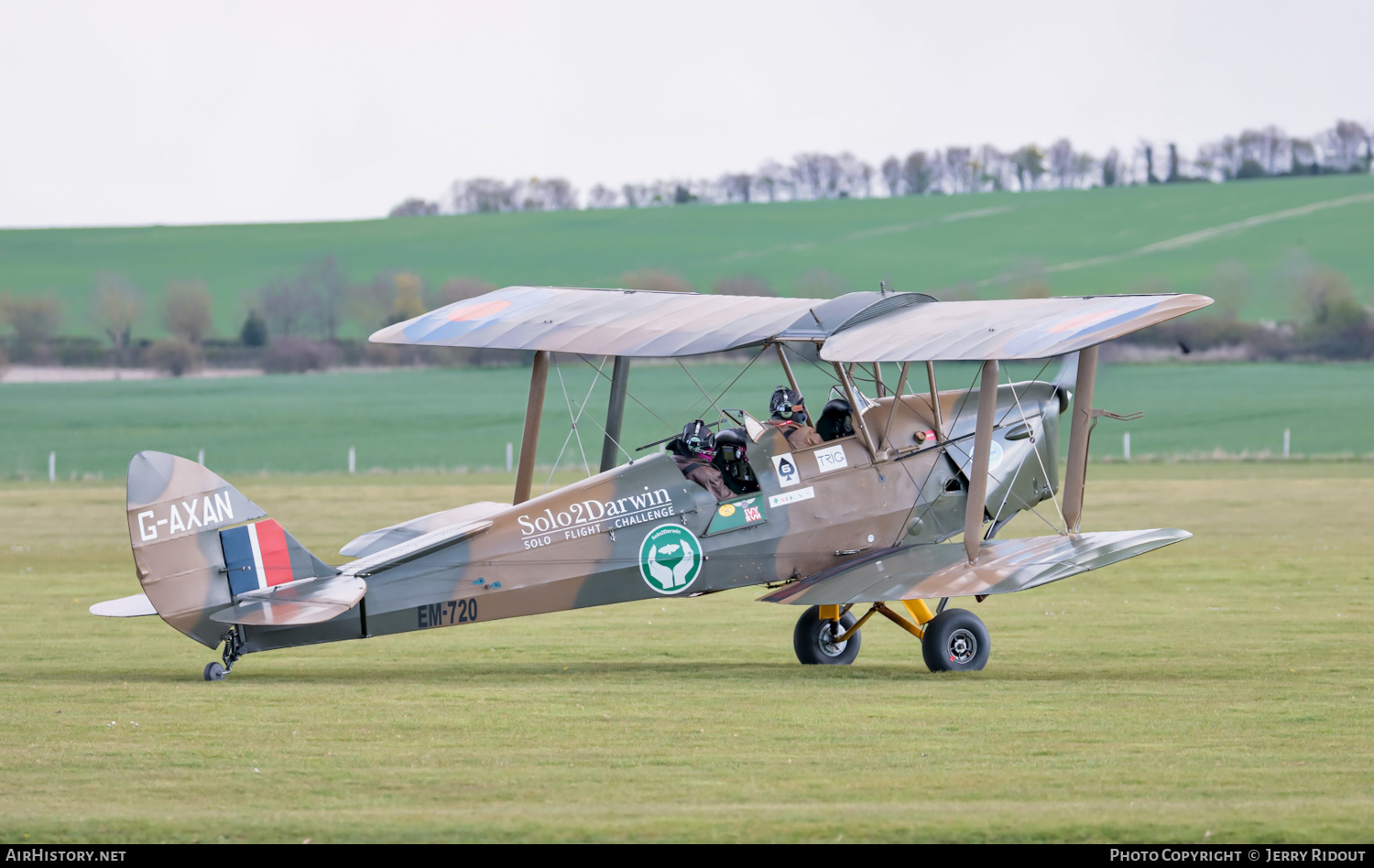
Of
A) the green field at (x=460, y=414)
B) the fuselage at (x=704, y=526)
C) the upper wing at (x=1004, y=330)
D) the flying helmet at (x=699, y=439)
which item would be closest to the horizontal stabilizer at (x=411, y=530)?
the fuselage at (x=704, y=526)

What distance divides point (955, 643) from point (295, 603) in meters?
5.17

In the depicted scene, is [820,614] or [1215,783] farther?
[820,614]

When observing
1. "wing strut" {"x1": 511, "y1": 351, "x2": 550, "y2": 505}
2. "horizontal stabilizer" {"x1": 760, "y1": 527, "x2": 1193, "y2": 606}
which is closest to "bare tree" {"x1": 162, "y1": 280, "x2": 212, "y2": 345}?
"wing strut" {"x1": 511, "y1": 351, "x2": 550, "y2": 505}

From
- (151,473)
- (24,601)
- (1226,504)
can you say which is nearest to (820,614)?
(151,473)

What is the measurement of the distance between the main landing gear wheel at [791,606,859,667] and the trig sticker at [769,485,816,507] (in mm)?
1205

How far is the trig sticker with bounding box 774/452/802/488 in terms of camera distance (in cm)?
1376

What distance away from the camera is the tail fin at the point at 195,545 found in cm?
1210

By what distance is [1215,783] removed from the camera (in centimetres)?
903

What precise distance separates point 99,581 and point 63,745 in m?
12.5

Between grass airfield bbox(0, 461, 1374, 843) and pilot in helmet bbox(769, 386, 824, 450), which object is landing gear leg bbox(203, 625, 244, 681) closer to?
grass airfield bbox(0, 461, 1374, 843)

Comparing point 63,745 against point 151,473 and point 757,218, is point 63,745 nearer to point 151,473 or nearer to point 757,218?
point 151,473

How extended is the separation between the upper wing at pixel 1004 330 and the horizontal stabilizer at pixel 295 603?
12.9 feet

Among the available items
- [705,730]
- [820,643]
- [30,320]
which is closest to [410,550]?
[705,730]

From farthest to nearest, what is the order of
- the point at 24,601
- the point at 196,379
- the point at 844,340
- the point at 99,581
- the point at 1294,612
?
the point at 196,379
the point at 99,581
the point at 24,601
the point at 1294,612
the point at 844,340
